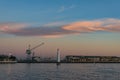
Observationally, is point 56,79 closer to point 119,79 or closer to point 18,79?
point 18,79

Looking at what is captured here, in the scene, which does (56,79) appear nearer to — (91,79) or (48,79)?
(48,79)

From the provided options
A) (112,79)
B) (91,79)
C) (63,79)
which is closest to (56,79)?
(63,79)

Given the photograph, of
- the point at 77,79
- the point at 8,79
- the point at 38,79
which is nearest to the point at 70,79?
the point at 77,79

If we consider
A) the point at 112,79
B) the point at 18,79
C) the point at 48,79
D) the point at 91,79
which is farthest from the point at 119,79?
the point at 18,79

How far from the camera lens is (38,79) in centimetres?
7312

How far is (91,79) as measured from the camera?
239ft

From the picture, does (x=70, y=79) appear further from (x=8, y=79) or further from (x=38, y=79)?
(x=8, y=79)

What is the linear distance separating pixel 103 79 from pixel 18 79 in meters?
18.6

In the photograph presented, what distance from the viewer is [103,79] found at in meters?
73.1

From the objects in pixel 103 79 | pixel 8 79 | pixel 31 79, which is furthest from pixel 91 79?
pixel 8 79

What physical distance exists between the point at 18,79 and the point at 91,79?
15.9 meters

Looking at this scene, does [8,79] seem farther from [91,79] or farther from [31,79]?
[91,79]

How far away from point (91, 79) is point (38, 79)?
11.6 meters

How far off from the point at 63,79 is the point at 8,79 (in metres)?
12.0
